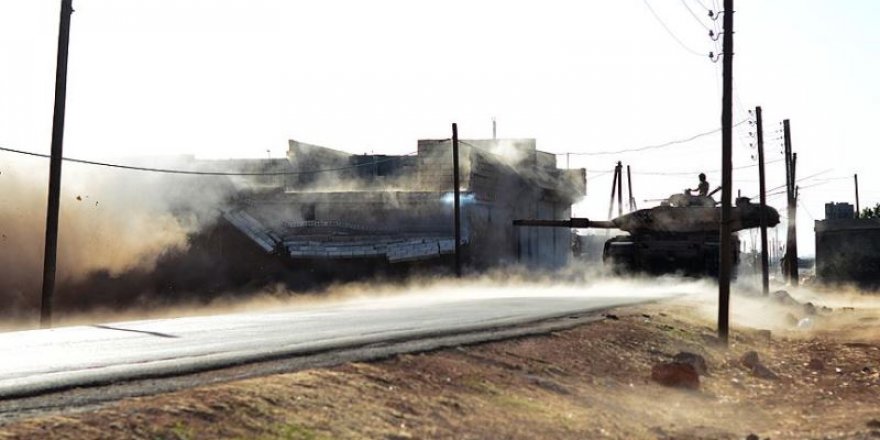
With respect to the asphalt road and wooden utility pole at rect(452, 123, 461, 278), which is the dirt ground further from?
wooden utility pole at rect(452, 123, 461, 278)

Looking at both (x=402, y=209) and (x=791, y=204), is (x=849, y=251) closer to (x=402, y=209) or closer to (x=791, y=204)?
(x=791, y=204)

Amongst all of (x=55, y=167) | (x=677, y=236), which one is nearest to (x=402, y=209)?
(x=677, y=236)

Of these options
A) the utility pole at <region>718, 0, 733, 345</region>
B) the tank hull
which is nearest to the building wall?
the tank hull

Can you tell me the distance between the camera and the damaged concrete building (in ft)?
123

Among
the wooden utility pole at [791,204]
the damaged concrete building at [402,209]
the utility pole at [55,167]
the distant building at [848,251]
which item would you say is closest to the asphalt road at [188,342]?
the utility pole at [55,167]

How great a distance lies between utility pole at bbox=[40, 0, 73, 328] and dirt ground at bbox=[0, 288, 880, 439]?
1088 cm

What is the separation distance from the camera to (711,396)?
11125 millimetres

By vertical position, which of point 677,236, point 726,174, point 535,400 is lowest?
point 535,400

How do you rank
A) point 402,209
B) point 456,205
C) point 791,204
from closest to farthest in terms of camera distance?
1. point 456,205
2. point 402,209
3. point 791,204

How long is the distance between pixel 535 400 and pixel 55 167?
13.4 m

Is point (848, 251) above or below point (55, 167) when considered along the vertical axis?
below

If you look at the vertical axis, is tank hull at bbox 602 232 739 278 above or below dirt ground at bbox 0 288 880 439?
above

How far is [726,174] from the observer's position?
55.3 ft

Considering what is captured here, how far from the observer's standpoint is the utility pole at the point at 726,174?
1639cm
